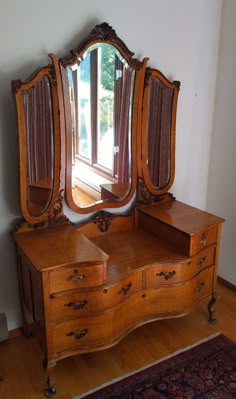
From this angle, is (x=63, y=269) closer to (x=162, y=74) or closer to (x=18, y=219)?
(x=18, y=219)

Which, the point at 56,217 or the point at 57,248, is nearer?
the point at 57,248

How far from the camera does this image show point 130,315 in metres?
1.86

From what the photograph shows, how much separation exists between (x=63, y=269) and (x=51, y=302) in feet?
0.54

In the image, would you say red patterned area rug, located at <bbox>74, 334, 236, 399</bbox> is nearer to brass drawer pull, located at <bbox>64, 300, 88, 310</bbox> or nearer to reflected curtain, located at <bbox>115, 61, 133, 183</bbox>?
brass drawer pull, located at <bbox>64, 300, 88, 310</bbox>

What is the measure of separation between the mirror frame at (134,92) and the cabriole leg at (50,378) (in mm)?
790

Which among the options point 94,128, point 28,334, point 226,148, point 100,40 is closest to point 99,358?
point 28,334

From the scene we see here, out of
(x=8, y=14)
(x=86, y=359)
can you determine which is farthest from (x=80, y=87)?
(x=86, y=359)

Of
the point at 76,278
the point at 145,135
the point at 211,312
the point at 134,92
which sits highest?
the point at 134,92

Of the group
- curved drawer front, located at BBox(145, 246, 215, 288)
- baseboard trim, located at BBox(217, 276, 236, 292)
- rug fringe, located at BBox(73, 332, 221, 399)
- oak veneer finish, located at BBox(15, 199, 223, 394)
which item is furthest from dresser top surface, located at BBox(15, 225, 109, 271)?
baseboard trim, located at BBox(217, 276, 236, 292)

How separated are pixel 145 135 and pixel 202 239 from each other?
70cm

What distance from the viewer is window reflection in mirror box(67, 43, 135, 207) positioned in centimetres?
187

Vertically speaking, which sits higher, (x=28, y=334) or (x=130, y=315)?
(x=130, y=315)

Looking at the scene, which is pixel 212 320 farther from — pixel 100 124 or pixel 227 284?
pixel 100 124

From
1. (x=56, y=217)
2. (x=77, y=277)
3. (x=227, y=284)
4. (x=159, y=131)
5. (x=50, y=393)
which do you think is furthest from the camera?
(x=227, y=284)
